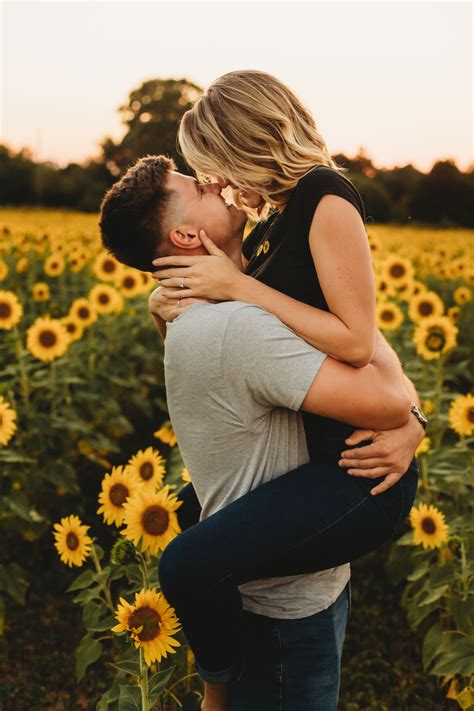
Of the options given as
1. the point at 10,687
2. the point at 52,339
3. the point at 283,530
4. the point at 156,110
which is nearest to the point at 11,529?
→ the point at 10,687

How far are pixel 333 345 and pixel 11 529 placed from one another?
8.90 ft

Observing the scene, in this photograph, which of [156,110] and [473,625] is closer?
[473,625]

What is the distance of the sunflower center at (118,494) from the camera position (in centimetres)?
255

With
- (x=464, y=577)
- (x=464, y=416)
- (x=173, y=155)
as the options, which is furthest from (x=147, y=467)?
(x=173, y=155)

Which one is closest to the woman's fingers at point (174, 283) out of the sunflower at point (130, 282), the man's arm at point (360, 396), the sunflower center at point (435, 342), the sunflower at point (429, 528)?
the man's arm at point (360, 396)

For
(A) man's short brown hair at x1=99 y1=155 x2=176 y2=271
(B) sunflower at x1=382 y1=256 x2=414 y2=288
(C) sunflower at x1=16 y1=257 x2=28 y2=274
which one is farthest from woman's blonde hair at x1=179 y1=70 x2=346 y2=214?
(C) sunflower at x1=16 y1=257 x2=28 y2=274

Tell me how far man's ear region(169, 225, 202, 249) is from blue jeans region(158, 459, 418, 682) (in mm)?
716

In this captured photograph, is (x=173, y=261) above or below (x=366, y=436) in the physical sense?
above

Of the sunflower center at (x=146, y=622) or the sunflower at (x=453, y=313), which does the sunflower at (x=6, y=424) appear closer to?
the sunflower center at (x=146, y=622)

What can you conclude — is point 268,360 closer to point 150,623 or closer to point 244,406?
point 244,406

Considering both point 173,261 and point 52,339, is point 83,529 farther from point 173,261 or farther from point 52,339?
point 52,339

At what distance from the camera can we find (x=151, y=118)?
145 feet

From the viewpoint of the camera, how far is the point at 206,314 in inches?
71.7

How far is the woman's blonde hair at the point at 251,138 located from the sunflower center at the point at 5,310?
3.20 metres
